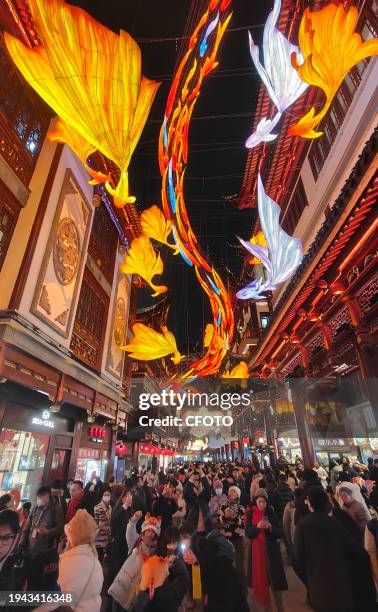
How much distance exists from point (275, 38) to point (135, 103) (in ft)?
6.98

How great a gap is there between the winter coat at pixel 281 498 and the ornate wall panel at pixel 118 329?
7.11m

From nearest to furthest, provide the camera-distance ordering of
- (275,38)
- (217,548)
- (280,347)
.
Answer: (217,548) < (275,38) < (280,347)

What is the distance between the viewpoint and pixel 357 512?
4.74 m

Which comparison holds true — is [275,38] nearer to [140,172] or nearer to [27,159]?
[27,159]

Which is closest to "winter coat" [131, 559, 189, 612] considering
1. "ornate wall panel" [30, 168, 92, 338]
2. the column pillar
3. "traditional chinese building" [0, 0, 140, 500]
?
"traditional chinese building" [0, 0, 140, 500]

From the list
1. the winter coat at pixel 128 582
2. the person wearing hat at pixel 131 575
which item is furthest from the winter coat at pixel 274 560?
the winter coat at pixel 128 582

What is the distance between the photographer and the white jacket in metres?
2.32

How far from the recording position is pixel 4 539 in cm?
302

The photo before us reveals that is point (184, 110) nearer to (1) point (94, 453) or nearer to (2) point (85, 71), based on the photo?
(2) point (85, 71)

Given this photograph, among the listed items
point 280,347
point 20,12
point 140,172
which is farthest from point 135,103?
point 280,347

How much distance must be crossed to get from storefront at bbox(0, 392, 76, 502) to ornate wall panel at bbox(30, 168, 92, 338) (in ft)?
6.80

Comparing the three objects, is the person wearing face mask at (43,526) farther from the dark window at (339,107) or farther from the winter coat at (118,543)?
the dark window at (339,107)

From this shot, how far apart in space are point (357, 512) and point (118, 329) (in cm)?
1057

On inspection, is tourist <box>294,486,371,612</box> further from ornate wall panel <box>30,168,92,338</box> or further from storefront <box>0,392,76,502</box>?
storefront <box>0,392,76,502</box>
